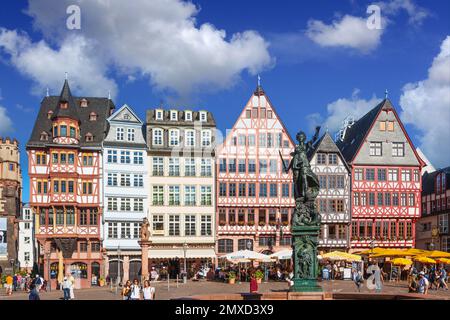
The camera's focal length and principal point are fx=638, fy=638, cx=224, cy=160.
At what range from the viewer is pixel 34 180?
49906mm

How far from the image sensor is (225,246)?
5356 cm

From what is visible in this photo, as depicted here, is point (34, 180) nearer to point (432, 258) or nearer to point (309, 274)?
point (432, 258)

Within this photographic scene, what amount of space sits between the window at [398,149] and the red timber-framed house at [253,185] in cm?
967

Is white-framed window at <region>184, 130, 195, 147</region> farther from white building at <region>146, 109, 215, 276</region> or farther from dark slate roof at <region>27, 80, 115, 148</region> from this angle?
dark slate roof at <region>27, 80, 115, 148</region>

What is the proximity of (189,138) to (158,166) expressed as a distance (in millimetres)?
3633

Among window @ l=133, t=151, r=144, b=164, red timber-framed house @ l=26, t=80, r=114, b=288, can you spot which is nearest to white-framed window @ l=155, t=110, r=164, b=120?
window @ l=133, t=151, r=144, b=164

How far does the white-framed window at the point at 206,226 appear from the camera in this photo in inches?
2104

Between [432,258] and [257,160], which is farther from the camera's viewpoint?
[257,160]

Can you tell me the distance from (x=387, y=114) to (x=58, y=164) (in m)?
28.4

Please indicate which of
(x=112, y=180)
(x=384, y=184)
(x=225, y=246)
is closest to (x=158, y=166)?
(x=112, y=180)

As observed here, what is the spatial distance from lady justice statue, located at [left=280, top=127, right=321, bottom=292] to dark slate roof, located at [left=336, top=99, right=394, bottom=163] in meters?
34.7

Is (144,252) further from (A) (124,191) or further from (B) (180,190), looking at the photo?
(B) (180,190)

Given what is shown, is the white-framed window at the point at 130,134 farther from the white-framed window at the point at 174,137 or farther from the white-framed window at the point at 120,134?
the white-framed window at the point at 174,137
